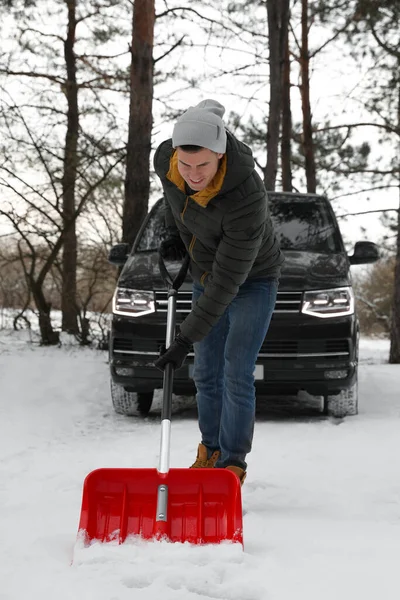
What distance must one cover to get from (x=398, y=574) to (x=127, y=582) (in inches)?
36.3

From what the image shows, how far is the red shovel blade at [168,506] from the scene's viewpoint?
8.26ft

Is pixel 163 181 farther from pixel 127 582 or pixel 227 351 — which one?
pixel 127 582

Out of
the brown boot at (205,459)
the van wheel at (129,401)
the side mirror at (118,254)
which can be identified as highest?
the side mirror at (118,254)

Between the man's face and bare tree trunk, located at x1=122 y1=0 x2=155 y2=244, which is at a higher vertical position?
bare tree trunk, located at x1=122 y1=0 x2=155 y2=244

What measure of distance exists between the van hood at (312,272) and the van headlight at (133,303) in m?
0.99

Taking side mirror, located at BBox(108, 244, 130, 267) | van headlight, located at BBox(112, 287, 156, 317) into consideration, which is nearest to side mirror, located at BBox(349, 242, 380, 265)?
van headlight, located at BBox(112, 287, 156, 317)

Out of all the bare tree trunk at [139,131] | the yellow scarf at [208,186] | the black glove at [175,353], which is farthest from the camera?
the bare tree trunk at [139,131]

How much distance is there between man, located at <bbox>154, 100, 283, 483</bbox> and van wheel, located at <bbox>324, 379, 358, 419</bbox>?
7.09ft

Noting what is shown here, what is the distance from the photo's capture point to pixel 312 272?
17.2 feet

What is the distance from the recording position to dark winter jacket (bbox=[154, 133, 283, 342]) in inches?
110

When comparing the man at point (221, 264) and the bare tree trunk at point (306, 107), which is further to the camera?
the bare tree trunk at point (306, 107)

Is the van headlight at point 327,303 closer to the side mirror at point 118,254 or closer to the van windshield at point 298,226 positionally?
the van windshield at point 298,226

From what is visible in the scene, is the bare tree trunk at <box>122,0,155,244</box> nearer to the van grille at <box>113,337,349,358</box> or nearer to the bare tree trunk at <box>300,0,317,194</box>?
the van grille at <box>113,337,349,358</box>

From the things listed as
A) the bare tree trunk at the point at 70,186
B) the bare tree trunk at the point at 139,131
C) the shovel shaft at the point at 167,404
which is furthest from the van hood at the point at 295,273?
the bare tree trunk at the point at 70,186
